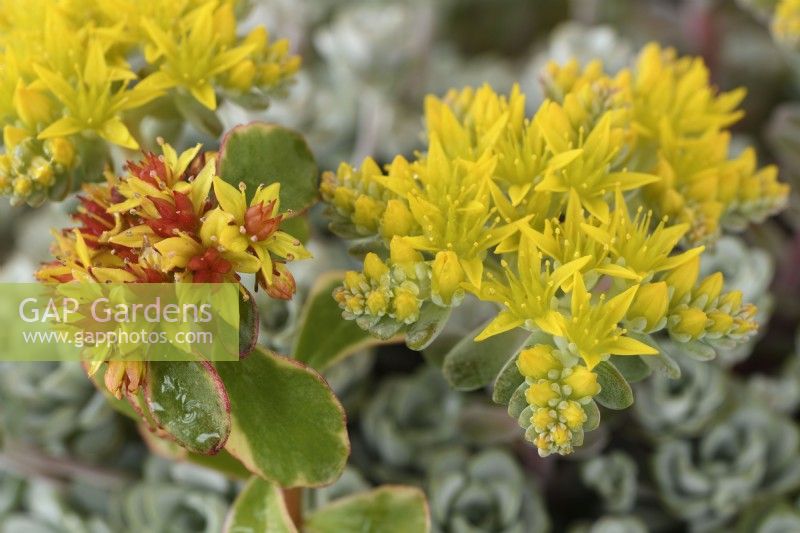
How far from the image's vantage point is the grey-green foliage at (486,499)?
1.07m

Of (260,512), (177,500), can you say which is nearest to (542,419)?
(260,512)

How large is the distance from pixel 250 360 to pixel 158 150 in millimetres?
259

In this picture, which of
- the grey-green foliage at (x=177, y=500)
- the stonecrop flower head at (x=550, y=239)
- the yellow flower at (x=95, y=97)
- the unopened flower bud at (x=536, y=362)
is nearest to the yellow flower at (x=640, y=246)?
the stonecrop flower head at (x=550, y=239)

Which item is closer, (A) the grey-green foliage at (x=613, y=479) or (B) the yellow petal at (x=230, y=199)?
(B) the yellow petal at (x=230, y=199)

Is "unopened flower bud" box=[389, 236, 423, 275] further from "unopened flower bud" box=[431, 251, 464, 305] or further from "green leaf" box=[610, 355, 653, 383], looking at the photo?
"green leaf" box=[610, 355, 653, 383]

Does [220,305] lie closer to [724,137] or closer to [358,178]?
[358,178]

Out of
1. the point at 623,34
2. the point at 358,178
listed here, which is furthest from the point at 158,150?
the point at 623,34

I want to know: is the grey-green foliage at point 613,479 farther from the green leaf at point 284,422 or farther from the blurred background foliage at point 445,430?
the green leaf at point 284,422

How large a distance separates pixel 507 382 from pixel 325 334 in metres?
0.23

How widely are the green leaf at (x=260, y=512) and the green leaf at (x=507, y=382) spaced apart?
10.1 inches

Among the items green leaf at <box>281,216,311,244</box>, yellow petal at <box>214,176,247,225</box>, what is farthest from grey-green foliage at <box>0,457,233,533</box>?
yellow petal at <box>214,176,247,225</box>

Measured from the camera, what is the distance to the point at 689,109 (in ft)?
3.21

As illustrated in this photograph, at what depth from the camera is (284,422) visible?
83 cm

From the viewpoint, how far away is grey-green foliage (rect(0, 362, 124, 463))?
1140 millimetres
